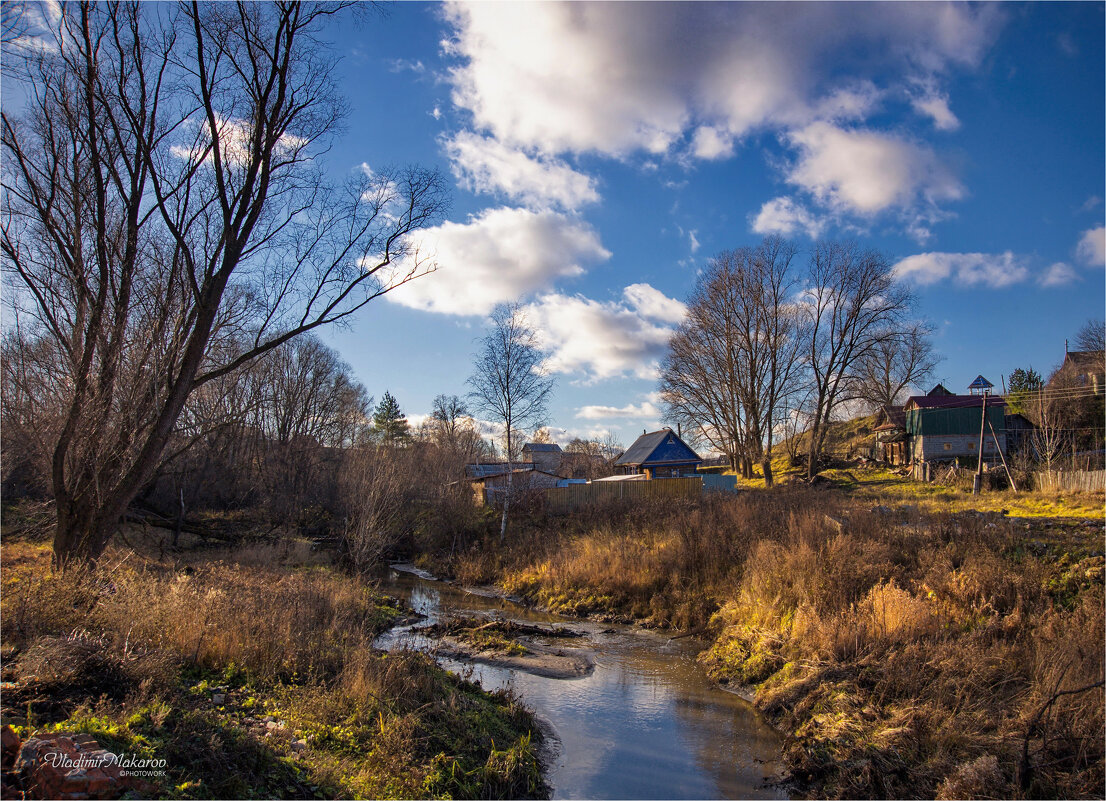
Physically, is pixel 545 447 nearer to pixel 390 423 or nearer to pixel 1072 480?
pixel 390 423

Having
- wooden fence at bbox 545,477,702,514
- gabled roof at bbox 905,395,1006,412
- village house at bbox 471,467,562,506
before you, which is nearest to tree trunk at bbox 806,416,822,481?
gabled roof at bbox 905,395,1006,412

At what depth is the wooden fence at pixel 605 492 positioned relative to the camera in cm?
2706

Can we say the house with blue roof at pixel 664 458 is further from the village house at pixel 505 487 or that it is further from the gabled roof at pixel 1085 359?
the gabled roof at pixel 1085 359

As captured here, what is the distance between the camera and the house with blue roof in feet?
136

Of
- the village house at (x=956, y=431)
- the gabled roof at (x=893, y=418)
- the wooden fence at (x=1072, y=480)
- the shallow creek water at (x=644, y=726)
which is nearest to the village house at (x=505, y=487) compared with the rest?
the shallow creek water at (x=644, y=726)

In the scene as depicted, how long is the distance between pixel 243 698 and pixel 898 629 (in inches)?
374

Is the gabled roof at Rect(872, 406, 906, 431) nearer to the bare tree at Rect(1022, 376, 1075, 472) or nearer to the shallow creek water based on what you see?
the bare tree at Rect(1022, 376, 1075, 472)

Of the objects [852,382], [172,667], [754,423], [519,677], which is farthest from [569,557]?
[852,382]

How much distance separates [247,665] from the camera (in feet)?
25.1

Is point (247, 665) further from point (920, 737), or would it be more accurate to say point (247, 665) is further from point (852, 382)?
point (852, 382)

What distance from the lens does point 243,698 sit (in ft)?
21.9

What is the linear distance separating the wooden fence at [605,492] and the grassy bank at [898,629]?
8.74m

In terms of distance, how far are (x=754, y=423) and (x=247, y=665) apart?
34.8m

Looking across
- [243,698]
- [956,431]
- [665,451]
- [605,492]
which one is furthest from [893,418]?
[243,698]
